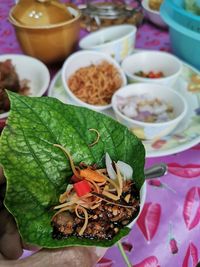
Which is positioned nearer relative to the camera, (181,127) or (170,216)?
(170,216)

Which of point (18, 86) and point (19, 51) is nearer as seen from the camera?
point (18, 86)

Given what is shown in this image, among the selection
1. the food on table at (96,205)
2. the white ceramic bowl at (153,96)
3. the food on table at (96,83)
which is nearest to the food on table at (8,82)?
the food on table at (96,83)

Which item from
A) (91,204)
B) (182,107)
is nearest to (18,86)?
(182,107)

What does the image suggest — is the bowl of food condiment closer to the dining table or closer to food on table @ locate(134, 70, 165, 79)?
food on table @ locate(134, 70, 165, 79)

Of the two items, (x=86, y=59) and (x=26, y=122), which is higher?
(x=26, y=122)

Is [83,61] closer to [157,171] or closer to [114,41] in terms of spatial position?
[114,41]

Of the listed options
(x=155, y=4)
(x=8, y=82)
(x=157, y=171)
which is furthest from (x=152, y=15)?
(x=157, y=171)

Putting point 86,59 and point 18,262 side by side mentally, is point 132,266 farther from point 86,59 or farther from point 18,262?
point 86,59
